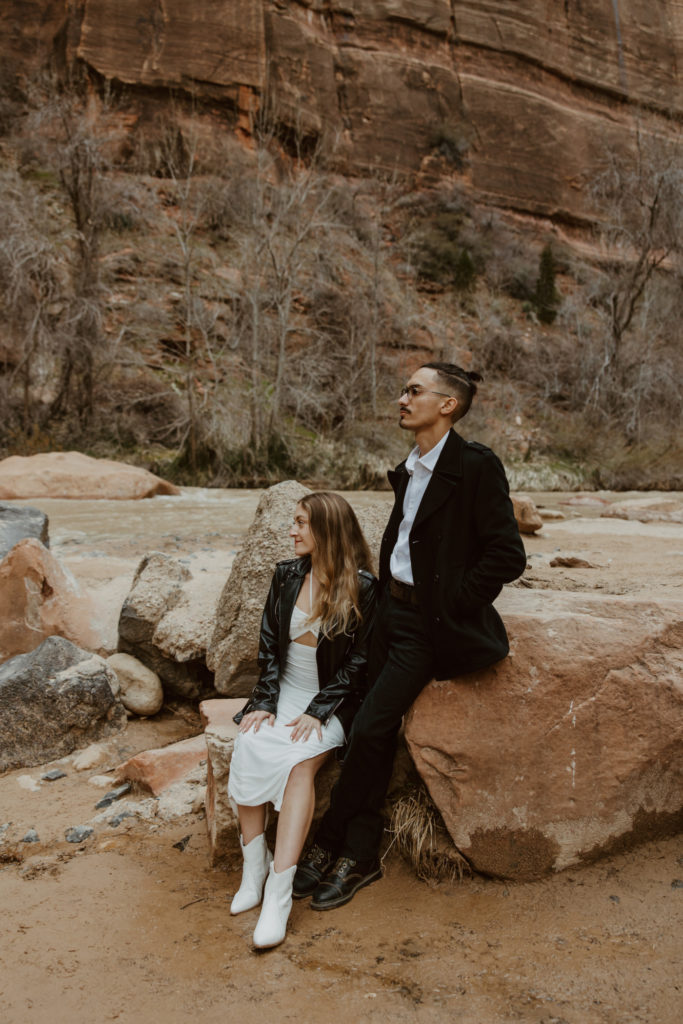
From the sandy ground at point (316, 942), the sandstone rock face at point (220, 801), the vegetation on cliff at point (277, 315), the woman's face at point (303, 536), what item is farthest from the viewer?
the vegetation on cliff at point (277, 315)

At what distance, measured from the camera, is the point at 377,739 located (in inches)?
107

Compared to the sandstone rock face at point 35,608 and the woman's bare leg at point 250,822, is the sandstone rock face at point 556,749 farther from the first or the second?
the sandstone rock face at point 35,608

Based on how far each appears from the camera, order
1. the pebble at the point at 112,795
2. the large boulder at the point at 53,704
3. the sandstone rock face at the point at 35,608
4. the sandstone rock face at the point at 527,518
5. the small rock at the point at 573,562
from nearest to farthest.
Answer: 1. the pebble at the point at 112,795
2. the large boulder at the point at 53,704
3. the sandstone rock face at the point at 35,608
4. the small rock at the point at 573,562
5. the sandstone rock face at the point at 527,518

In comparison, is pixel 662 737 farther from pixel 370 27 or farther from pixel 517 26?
pixel 517 26

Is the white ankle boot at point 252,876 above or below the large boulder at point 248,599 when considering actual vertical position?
below

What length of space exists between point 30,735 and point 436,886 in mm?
2420

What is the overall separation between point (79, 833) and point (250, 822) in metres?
1.01

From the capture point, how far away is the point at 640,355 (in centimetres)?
2322

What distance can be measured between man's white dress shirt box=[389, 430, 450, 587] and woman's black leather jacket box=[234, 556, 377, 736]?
29 centimetres

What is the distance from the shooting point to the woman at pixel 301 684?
2.69m

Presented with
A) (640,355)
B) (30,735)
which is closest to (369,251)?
(640,355)

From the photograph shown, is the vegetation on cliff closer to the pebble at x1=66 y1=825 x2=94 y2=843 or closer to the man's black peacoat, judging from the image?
the pebble at x1=66 y1=825 x2=94 y2=843

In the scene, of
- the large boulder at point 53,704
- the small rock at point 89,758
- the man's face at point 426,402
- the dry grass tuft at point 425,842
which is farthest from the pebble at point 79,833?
the man's face at point 426,402

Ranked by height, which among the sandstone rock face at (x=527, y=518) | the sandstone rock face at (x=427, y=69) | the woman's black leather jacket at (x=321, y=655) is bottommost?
the sandstone rock face at (x=527, y=518)
